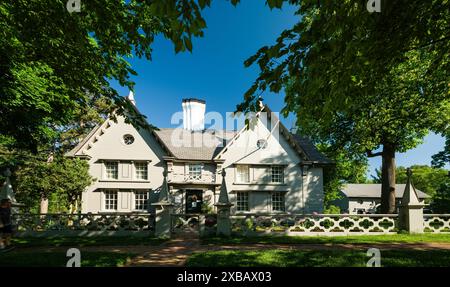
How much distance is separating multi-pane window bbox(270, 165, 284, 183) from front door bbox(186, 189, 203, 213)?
6.63m

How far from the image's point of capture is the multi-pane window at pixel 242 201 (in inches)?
1073

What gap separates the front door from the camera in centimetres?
2692

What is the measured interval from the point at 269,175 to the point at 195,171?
6650 mm

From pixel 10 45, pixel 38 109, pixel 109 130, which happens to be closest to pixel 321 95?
pixel 10 45

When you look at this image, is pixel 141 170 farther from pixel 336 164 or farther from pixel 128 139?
pixel 336 164

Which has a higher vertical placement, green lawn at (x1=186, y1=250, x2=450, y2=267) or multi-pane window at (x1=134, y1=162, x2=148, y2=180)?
multi-pane window at (x1=134, y1=162, x2=148, y2=180)

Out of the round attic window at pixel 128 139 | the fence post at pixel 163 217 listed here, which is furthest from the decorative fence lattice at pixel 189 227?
the round attic window at pixel 128 139

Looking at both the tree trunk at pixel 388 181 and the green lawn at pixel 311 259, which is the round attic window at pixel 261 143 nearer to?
the tree trunk at pixel 388 181

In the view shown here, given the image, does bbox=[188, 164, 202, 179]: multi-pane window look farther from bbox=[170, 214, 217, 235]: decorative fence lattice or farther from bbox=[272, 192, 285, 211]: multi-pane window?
bbox=[170, 214, 217, 235]: decorative fence lattice

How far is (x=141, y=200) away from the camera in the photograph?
26.7m

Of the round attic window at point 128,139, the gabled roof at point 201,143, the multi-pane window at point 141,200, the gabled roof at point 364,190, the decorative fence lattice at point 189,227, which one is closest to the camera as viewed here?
the decorative fence lattice at point 189,227

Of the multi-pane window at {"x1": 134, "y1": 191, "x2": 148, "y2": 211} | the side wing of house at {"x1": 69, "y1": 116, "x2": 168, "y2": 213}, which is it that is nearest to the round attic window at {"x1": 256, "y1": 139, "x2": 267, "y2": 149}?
the side wing of house at {"x1": 69, "y1": 116, "x2": 168, "y2": 213}
